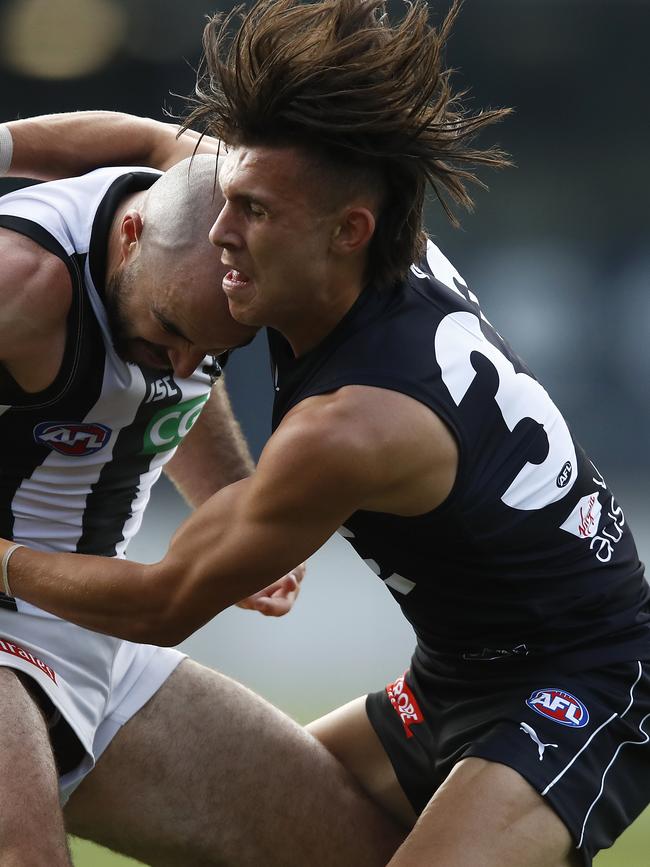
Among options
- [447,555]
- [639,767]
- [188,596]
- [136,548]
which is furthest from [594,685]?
[136,548]

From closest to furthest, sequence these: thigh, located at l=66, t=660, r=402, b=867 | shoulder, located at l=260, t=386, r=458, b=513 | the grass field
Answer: shoulder, located at l=260, t=386, r=458, b=513
thigh, located at l=66, t=660, r=402, b=867
the grass field

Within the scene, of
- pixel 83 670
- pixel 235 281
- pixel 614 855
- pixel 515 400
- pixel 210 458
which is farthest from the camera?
pixel 614 855

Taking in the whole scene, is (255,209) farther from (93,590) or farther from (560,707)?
(560,707)

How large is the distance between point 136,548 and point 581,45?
22.7ft

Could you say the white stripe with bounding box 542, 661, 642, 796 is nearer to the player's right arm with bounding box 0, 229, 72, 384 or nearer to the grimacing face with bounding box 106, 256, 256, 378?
the grimacing face with bounding box 106, 256, 256, 378

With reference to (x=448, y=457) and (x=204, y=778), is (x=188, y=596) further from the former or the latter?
(x=204, y=778)

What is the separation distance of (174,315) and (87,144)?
866 millimetres

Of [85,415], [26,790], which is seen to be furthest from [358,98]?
[26,790]

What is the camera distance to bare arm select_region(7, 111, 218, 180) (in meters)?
3.72

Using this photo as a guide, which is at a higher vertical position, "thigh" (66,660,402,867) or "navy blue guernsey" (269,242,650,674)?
"navy blue guernsey" (269,242,650,674)

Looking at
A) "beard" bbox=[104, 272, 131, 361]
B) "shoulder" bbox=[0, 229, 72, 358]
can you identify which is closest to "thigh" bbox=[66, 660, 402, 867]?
"beard" bbox=[104, 272, 131, 361]

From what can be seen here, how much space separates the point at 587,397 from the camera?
40.4 feet

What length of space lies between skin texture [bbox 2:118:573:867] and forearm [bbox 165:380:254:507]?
1189 mm

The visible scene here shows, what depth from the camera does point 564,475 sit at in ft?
10.4
